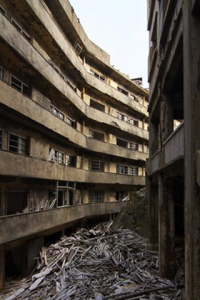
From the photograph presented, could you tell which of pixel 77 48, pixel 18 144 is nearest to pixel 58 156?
pixel 18 144

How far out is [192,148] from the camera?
6312mm

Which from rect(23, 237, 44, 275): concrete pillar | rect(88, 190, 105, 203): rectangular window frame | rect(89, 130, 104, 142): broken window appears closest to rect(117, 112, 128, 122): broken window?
rect(89, 130, 104, 142): broken window

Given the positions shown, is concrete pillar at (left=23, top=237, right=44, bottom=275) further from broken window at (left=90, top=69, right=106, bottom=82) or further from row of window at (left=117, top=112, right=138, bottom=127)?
row of window at (left=117, top=112, right=138, bottom=127)

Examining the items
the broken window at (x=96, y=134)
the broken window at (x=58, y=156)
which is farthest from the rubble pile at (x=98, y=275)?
the broken window at (x=96, y=134)

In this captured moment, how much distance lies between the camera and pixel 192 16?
21.3 ft

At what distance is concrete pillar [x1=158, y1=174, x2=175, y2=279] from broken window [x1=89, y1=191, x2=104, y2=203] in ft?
58.3

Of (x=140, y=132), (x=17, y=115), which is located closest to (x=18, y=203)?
(x=17, y=115)

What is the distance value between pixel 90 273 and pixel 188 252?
788cm

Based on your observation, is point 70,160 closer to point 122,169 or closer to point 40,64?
point 122,169

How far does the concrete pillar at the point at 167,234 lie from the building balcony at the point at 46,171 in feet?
24.9

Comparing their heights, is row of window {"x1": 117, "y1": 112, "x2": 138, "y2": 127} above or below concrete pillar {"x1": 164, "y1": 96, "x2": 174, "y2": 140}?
above

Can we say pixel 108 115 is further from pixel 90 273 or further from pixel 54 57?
pixel 90 273

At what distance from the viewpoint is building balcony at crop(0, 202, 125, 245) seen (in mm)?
12395

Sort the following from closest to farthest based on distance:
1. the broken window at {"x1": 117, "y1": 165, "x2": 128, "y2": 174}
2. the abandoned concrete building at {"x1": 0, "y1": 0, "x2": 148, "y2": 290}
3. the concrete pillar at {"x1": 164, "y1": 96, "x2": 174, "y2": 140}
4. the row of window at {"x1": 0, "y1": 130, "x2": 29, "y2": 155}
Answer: the concrete pillar at {"x1": 164, "y1": 96, "x2": 174, "y2": 140}, the abandoned concrete building at {"x1": 0, "y1": 0, "x2": 148, "y2": 290}, the row of window at {"x1": 0, "y1": 130, "x2": 29, "y2": 155}, the broken window at {"x1": 117, "y1": 165, "x2": 128, "y2": 174}
